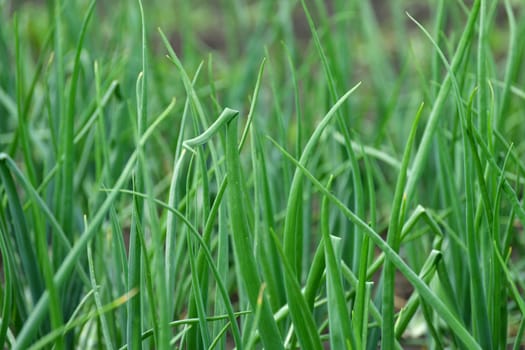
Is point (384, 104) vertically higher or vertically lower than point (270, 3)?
lower

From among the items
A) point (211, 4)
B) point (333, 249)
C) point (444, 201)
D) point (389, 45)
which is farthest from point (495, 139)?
point (211, 4)

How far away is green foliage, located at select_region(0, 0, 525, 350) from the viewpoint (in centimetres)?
76

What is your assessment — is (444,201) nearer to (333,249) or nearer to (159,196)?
(333,249)

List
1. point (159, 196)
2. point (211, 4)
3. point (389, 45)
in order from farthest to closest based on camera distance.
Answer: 1. point (211, 4)
2. point (389, 45)
3. point (159, 196)

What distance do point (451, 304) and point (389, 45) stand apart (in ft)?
7.07

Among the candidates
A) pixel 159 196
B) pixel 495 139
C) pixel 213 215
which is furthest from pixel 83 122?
pixel 495 139

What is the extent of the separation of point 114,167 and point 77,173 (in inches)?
3.0

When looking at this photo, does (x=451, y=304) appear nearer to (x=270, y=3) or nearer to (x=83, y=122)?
(x=83, y=122)

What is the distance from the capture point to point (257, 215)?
851 millimetres

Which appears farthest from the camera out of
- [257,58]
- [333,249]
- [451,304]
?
[257,58]

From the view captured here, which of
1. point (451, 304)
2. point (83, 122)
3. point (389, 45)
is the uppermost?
point (83, 122)

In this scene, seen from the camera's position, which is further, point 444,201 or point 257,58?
point 257,58

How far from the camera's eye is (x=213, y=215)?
79 cm

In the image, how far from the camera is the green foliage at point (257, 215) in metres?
0.76
